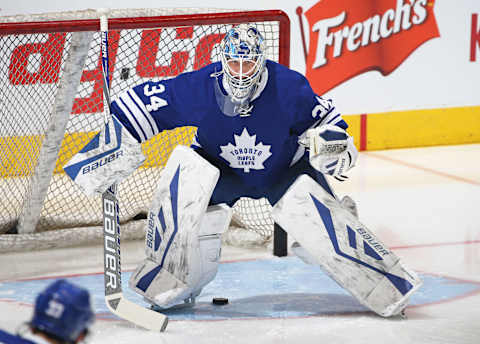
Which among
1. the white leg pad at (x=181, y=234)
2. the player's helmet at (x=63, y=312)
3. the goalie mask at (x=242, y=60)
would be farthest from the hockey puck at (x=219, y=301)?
the player's helmet at (x=63, y=312)

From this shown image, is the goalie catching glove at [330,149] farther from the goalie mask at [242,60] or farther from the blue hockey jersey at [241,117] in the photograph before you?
the goalie mask at [242,60]

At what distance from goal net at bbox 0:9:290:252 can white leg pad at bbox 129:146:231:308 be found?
804mm

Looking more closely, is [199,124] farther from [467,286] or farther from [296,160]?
[467,286]

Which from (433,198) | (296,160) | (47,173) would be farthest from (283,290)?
(433,198)

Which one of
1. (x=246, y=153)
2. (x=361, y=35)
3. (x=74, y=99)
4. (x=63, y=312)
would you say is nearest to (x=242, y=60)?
(x=246, y=153)

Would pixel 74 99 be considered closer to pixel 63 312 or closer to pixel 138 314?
pixel 138 314

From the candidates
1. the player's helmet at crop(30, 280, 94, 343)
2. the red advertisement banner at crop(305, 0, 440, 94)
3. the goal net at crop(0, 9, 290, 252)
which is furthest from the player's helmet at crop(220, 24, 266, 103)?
the red advertisement banner at crop(305, 0, 440, 94)

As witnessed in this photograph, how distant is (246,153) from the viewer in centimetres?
293

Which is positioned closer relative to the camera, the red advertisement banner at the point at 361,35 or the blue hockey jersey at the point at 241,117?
the blue hockey jersey at the point at 241,117

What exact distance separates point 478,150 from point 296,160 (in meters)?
3.49

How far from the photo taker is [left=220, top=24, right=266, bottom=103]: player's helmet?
108 inches

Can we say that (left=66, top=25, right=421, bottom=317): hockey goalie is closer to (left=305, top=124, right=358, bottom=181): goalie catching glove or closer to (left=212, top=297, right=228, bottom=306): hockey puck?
(left=305, top=124, right=358, bottom=181): goalie catching glove

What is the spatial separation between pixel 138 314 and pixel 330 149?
0.86 metres

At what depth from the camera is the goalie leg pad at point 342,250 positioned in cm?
284
